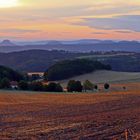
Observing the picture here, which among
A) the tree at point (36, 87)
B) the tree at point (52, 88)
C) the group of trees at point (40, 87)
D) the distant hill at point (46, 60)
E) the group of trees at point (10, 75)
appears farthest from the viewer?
the distant hill at point (46, 60)

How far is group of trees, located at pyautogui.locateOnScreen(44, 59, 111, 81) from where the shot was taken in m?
99.9

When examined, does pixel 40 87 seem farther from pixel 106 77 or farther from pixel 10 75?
A: pixel 106 77

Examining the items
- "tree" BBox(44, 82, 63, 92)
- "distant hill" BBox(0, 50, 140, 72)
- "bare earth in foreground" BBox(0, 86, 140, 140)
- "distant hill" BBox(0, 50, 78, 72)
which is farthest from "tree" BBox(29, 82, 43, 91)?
"distant hill" BBox(0, 50, 78, 72)

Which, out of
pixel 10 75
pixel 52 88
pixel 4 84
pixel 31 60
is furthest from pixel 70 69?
pixel 31 60

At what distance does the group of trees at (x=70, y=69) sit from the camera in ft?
328

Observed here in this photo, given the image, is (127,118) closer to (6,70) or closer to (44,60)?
(6,70)

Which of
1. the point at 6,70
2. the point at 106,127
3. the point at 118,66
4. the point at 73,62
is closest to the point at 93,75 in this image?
the point at 73,62

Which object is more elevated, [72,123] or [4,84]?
[4,84]

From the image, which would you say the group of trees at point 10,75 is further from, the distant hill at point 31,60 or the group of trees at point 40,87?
the distant hill at point 31,60

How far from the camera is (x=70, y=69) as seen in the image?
105 m

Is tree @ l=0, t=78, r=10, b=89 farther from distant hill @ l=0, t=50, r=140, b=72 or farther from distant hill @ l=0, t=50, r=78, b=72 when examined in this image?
distant hill @ l=0, t=50, r=78, b=72

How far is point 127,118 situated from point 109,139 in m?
9.04

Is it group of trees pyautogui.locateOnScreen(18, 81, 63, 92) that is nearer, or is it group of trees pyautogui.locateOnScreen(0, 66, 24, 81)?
group of trees pyautogui.locateOnScreen(18, 81, 63, 92)

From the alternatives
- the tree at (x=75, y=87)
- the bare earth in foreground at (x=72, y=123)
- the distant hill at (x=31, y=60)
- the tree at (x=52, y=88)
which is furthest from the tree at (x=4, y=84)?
the distant hill at (x=31, y=60)
